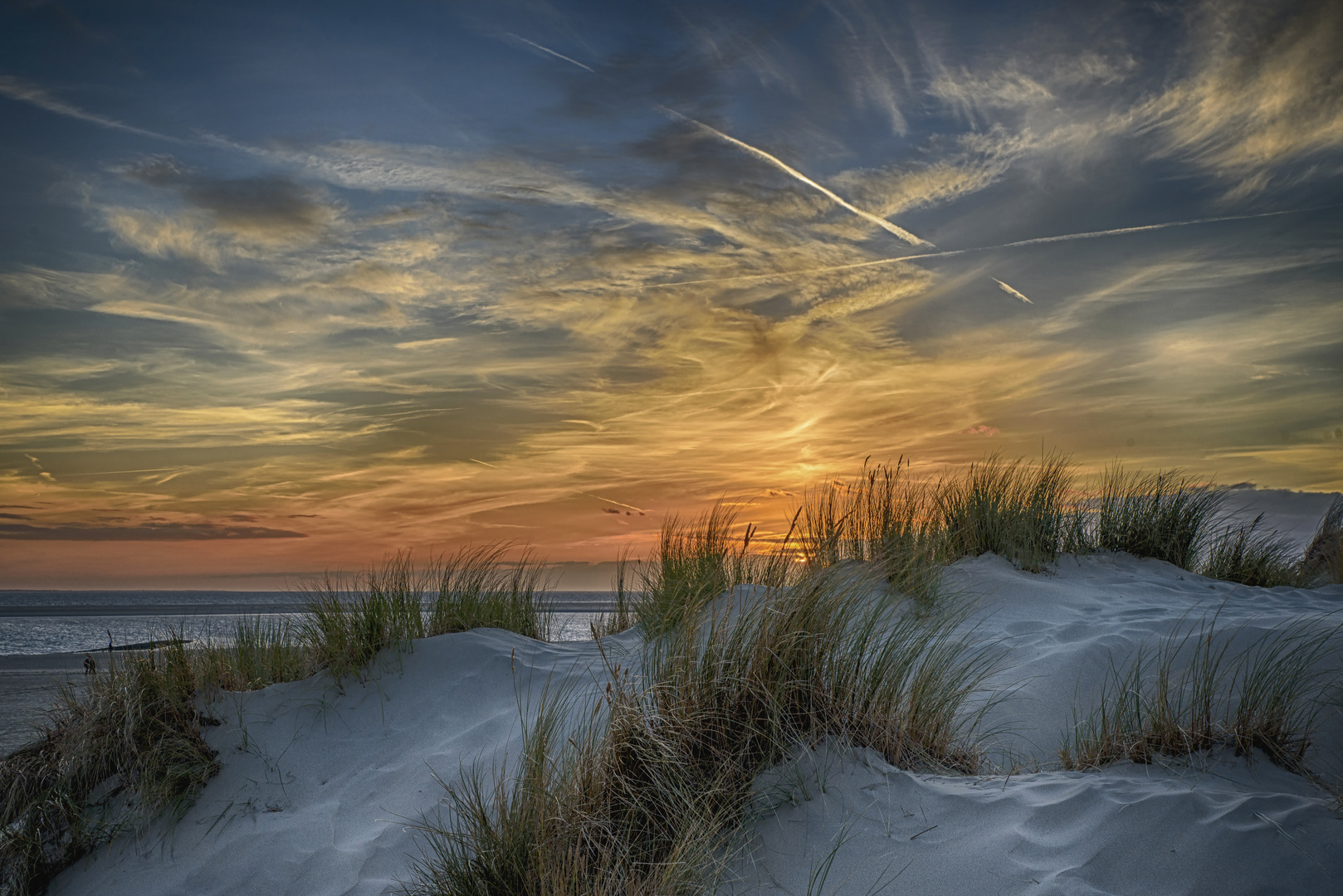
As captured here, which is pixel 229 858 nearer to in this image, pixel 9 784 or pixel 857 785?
pixel 9 784

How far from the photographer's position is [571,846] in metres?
2.47

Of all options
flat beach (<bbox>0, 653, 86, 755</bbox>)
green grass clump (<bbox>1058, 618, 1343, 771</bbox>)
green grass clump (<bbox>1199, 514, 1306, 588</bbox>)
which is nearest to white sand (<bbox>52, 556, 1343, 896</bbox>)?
green grass clump (<bbox>1058, 618, 1343, 771</bbox>)

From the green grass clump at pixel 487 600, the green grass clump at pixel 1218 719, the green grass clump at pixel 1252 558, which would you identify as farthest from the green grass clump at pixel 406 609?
the green grass clump at pixel 1252 558

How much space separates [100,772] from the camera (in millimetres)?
3971

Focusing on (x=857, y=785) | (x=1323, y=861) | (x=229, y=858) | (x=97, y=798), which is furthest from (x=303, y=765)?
(x=1323, y=861)

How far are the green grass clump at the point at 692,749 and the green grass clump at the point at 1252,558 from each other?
19.6 ft

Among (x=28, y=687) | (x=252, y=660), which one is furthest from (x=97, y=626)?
(x=252, y=660)

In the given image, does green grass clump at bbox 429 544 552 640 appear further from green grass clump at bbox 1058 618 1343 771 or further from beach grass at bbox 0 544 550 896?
green grass clump at bbox 1058 618 1343 771

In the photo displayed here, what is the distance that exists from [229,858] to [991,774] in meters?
3.34

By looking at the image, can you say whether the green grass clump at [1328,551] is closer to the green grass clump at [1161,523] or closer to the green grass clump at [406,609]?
the green grass clump at [1161,523]

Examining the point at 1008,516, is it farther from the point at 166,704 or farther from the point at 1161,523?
the point at 166,704

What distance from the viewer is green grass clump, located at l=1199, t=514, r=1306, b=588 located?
761cm

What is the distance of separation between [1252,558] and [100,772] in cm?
966

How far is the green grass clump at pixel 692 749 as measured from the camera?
95.7 inches
